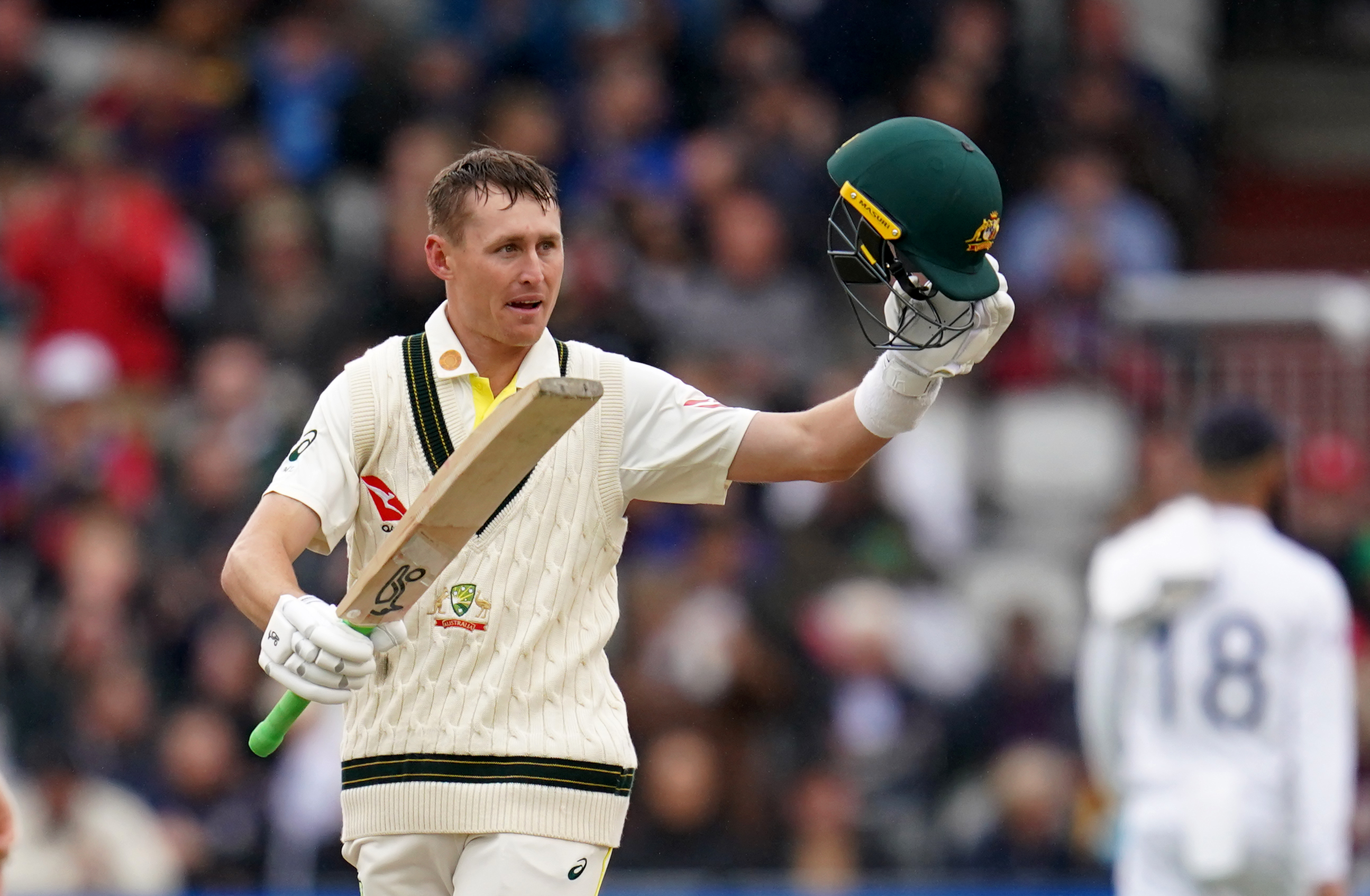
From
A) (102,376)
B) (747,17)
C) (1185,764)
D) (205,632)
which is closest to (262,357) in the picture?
(102,376)

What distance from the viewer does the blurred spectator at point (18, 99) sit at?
11.3 m

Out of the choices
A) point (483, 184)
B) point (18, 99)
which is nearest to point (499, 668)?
point (483, 184)

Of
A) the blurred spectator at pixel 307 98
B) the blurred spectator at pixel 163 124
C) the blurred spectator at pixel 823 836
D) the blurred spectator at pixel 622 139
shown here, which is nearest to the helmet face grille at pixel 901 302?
the blurred spectator at pixel 823 836

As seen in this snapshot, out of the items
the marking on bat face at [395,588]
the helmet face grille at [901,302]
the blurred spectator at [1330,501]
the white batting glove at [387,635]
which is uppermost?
the helmet face grille at [901,302]

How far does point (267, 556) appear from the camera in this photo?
156 inches

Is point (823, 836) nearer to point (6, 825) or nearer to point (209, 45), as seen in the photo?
point (6, 825)

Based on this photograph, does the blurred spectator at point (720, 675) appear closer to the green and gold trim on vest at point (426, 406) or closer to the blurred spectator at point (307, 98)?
the blurred spectator at point (307, 98)

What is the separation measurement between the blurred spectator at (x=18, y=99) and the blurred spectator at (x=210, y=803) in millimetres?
3753

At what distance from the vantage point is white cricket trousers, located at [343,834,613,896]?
159 inches

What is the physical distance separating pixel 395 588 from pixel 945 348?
3.72ft

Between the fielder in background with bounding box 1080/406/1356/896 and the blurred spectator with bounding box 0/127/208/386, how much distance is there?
6300mm

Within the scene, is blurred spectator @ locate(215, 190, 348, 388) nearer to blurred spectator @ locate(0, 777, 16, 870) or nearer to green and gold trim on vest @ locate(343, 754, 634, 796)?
blurred spectator @ locate(0, 777, 16, 870)

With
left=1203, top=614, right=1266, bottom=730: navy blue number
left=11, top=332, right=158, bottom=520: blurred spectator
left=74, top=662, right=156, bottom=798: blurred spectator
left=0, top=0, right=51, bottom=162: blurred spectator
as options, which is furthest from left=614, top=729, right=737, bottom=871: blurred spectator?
left=0, top=0, right=51, bottom=162: blurred spectator

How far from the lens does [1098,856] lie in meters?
9.03
